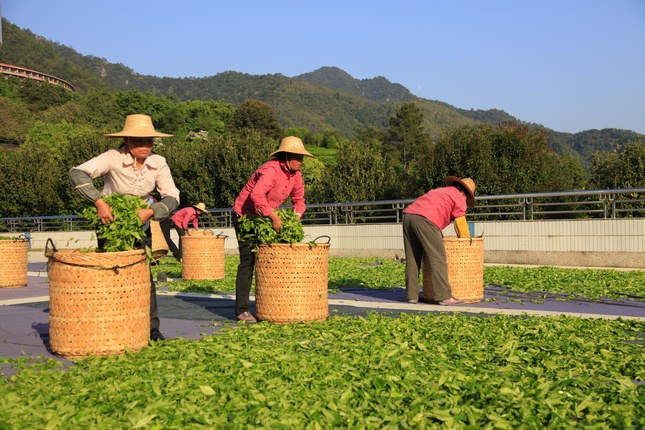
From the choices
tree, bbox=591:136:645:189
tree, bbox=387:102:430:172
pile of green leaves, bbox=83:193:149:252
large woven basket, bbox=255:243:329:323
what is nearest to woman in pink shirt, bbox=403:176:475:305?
large woven basket, bbox=255:243:329:323

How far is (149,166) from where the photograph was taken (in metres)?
5.77

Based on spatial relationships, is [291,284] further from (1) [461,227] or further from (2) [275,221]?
(1) [461,227]

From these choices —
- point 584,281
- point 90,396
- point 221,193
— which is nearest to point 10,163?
point 221,193

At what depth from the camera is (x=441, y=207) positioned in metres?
8.44

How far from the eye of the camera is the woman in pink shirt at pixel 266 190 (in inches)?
265

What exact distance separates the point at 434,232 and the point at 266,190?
2.52 meters

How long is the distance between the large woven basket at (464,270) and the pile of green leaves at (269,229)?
233 cm

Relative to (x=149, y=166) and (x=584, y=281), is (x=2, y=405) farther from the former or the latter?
(x=584, y=281)

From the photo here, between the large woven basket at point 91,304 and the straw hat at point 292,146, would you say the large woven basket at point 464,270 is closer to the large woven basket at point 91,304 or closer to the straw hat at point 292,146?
the straw hat at point 292,146

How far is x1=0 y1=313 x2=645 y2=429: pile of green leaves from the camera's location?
10.7 feet

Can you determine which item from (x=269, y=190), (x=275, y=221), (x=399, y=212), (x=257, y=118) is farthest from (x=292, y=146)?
(x=257, y=118)

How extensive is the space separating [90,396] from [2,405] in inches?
16.7

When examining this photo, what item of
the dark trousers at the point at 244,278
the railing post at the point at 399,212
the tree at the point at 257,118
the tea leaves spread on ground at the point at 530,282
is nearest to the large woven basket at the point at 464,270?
the tea leaves spread on ground at the point at 530,282

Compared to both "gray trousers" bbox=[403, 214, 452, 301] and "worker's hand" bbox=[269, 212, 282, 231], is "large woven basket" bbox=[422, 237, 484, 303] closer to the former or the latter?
"gray trousers" bbox=[403, 214, 452, 301]
